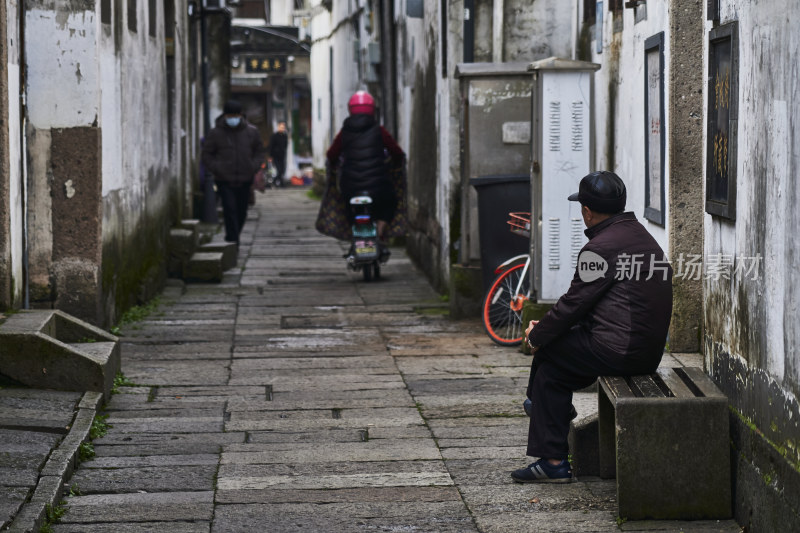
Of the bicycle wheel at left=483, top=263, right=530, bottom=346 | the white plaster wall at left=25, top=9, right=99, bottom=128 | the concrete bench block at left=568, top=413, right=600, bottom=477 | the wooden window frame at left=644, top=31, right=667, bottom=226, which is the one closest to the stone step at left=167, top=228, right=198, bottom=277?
the white plaster wall at left=25, top=9, right=99, bottom=128

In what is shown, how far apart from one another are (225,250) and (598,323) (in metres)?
9.33

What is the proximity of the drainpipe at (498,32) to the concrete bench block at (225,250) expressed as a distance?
4.56 metres

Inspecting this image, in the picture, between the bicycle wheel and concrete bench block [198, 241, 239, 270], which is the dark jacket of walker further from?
the bicycle wheel

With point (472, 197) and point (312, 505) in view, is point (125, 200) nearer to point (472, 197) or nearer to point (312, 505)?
point (472, 197)

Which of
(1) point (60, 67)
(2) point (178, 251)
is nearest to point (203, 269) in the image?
(2) point (178, 251)

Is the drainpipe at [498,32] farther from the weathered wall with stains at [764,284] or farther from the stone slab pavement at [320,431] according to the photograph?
the weathered wall with stains at [764,284]

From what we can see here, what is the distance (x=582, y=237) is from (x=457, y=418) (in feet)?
7.52

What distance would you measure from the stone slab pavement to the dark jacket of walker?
1703 mm

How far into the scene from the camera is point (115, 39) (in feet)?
32.9

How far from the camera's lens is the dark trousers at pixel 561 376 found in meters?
5.46

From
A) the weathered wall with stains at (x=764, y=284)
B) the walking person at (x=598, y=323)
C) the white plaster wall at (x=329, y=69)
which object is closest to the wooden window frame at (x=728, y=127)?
the weathered wall with stains at (x=764, y=284)

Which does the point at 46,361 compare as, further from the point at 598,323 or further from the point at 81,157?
the point at 598,323

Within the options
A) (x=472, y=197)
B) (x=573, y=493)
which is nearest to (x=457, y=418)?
(x=573, y=493)

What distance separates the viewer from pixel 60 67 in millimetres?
8750
